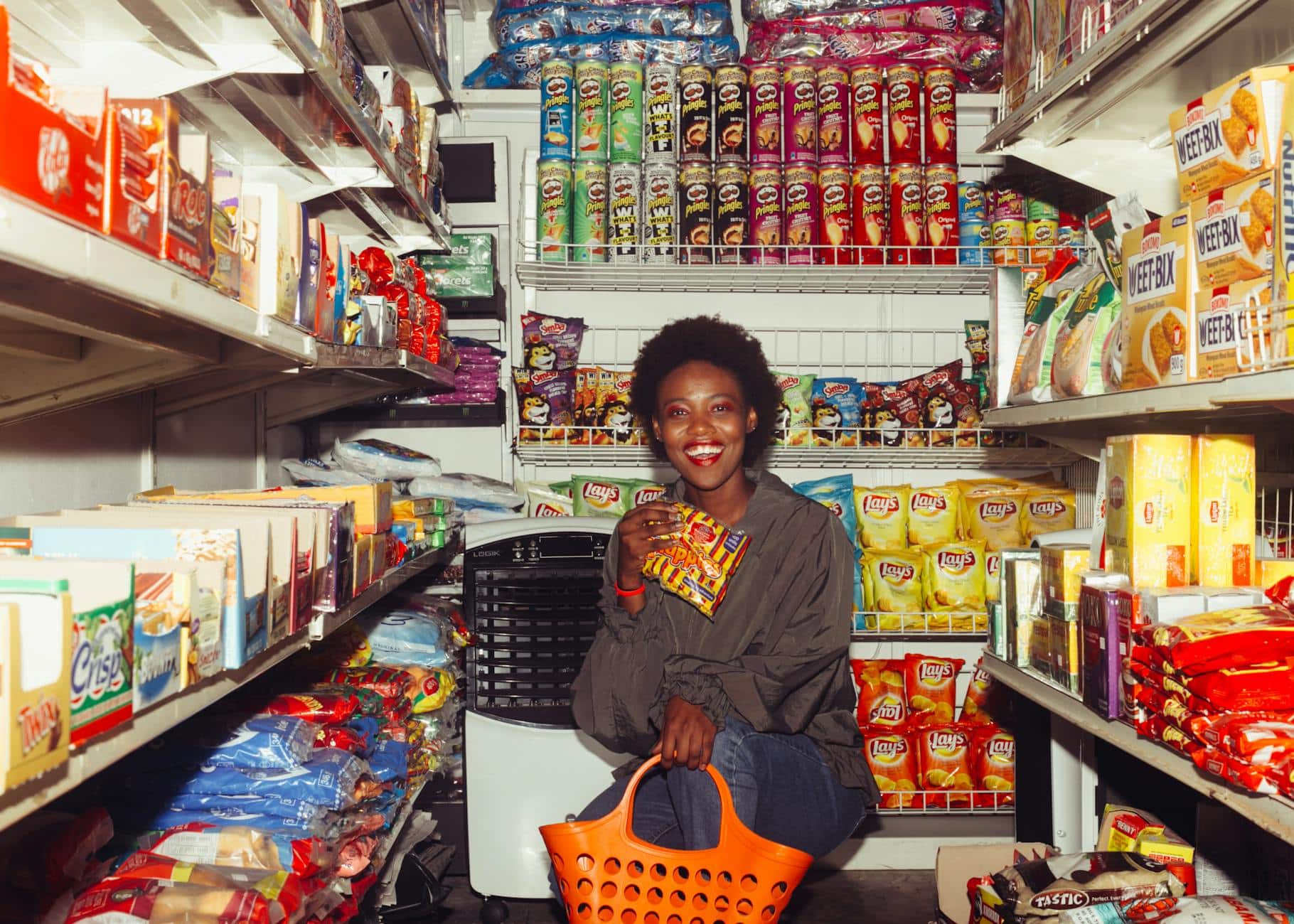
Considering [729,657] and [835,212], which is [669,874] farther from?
[835,212]

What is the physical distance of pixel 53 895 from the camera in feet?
4.88

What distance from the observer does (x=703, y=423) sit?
8.60ft

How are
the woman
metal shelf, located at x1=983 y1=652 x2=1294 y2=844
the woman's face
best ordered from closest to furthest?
metal shelf, located at x1=983 y1=652 x2=1294 y2=844
the woman
the woman's face

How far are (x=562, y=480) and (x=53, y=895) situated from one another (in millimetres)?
2608

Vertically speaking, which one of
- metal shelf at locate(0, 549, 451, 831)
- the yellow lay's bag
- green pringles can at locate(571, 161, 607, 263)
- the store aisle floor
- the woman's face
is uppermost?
green pringles can at locate(571, 161, 607, 263)

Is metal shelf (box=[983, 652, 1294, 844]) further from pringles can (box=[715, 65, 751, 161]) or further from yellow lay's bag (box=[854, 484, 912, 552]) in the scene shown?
pringles can (box=[715, 65, 751, 161])

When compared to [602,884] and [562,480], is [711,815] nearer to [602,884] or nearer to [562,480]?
[602,884]

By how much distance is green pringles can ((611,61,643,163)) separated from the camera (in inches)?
139

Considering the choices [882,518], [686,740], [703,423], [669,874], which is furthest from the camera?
[882,518]

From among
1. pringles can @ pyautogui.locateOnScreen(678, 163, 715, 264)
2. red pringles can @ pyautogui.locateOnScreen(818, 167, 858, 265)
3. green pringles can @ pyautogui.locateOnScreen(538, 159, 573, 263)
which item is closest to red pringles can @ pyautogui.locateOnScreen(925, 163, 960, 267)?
red pringles can @ pyautogui.locateOnScreen(818, 167, 858, 265)

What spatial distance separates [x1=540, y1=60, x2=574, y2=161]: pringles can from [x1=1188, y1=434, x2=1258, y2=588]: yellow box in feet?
7.96

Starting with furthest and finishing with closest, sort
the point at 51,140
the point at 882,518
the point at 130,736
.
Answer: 1. the point at 882,518
2. the point at 130,736
3. the point at 51,140

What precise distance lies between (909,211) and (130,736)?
122 inches

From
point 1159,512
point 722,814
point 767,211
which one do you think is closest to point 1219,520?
point 1159,512
